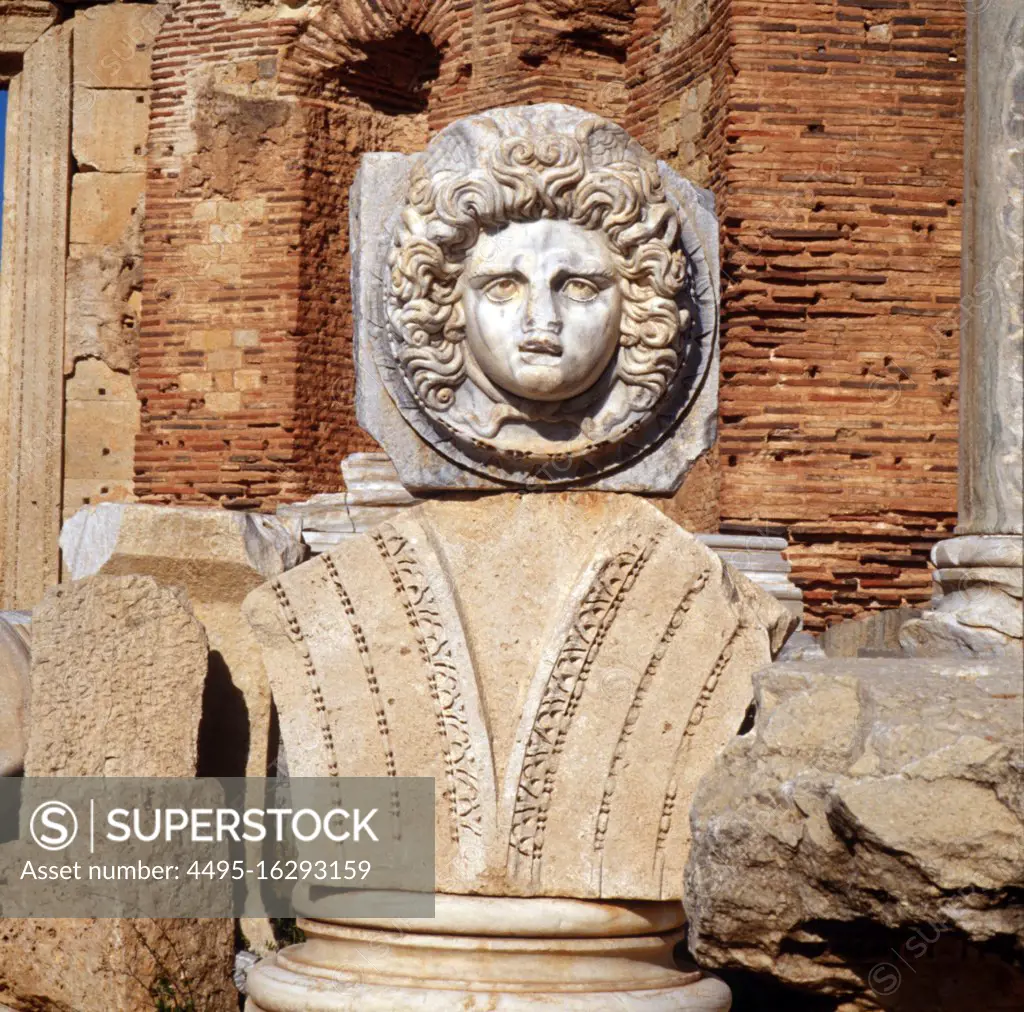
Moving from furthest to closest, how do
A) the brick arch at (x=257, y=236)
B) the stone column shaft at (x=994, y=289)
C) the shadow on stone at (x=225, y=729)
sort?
the brick arch at (x=257, y=236) → the shadow on stone at (x=225, y=729) → the stone column shaft at (x=994, y=289)

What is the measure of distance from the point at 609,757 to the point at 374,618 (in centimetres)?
57

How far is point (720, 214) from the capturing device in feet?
28.9

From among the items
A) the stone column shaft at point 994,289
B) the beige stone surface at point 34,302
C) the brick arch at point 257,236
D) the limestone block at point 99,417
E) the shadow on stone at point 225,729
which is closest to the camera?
the stone column shaft at point 994,289

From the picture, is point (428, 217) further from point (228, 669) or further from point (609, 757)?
point (228, 669)

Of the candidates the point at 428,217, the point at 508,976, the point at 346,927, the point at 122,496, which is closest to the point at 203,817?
→ the point at 346,927

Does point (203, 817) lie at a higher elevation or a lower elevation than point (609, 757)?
lower

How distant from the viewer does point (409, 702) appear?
419 cm

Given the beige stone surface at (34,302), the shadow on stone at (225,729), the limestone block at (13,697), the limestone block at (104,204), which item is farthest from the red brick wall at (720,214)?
the limestone block at (13,697)

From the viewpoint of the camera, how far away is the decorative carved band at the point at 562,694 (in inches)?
163

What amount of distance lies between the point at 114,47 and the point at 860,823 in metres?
9.71

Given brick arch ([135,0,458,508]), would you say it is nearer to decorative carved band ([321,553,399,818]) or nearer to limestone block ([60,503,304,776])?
limestone block ([60,503,304,776])

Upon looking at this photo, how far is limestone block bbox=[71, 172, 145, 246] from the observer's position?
12195mm

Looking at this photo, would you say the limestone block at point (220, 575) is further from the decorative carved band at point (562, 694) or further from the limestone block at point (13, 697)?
the decorative carved band at point (562, 694)

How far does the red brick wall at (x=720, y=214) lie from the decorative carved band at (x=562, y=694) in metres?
4.47
